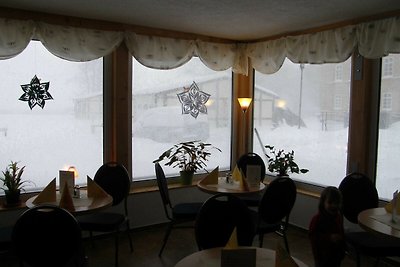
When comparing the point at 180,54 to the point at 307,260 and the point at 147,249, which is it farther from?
the point at 307,260

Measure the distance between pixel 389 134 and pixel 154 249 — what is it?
2.49 meters

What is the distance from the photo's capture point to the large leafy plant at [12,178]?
3273 mm

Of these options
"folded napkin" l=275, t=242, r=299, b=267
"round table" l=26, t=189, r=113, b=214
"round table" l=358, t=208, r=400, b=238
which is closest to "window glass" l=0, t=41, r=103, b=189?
"round table" l=26, t=189, r=113, b=214

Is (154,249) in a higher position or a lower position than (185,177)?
lower

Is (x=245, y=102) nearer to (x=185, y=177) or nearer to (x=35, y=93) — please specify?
(x=185, y=177)

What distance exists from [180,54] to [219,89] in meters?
0.86

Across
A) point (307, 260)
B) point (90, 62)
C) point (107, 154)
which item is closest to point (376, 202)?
point (307, 260)

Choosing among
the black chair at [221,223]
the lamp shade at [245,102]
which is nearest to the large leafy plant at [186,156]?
the lamp shade at [245,102]

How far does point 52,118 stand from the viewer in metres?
3.64

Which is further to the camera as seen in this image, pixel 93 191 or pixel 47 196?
pixel 93 191

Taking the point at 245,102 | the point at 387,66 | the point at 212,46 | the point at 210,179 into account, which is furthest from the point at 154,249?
the point at 387,66

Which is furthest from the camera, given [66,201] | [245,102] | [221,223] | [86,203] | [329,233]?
[245,102]

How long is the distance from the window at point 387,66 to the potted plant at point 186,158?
211 cm

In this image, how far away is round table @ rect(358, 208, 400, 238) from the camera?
2.25 meters
